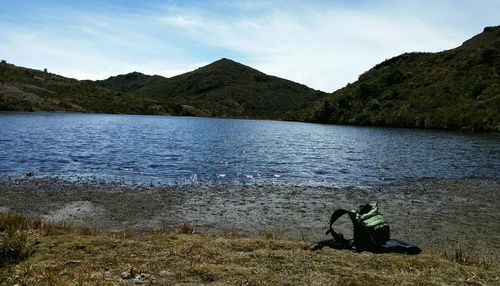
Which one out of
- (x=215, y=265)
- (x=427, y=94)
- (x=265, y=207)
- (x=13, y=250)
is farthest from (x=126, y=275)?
(x=427, y=94)

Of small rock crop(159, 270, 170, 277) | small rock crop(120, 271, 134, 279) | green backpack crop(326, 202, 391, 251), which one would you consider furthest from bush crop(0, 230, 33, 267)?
Answer: green backpack crop(326, 202, 391, 251)

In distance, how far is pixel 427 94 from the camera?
98938 mm

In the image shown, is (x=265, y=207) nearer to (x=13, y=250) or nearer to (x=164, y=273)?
(x=164, y=273)

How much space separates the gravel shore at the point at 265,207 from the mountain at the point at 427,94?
63555mm

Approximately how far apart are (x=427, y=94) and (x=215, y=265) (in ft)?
331

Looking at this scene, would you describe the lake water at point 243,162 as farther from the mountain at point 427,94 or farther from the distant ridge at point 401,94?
the distant ridge at point 401,94

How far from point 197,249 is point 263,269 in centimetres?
206

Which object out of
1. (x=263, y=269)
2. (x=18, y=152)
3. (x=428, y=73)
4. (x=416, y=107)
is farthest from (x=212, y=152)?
(x=428, y=73)

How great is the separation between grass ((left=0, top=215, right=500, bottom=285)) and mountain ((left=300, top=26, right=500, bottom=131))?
77.2 metres

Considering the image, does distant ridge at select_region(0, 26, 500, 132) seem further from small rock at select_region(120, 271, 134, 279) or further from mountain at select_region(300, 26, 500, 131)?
small rock at select_region(120, 271, 134, 279)

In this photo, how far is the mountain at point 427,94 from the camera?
84.5 m

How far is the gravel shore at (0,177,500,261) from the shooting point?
613 inches

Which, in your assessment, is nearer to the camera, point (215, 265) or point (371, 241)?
point (215, 265)

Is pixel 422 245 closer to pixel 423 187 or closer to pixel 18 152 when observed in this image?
pixel 423 187
